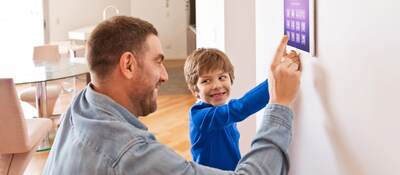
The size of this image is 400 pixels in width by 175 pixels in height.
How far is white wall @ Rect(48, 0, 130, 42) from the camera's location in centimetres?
855

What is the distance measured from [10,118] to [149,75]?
240cm

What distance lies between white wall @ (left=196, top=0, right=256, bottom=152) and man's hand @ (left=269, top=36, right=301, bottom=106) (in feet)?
5.30

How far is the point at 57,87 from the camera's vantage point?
4953 mm

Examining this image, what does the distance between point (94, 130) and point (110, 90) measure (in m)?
0.13

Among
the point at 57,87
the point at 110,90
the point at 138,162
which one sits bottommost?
the point at 57,87

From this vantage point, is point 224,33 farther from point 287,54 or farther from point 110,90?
point 110,90

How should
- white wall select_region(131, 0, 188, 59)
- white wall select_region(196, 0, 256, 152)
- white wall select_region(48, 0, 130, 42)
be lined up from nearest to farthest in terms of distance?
white wall select_region(196, 0, 256, 152)
white wall select_region(48, 0, 130, 42)
white wall select_region(131, 0, 188, 59)

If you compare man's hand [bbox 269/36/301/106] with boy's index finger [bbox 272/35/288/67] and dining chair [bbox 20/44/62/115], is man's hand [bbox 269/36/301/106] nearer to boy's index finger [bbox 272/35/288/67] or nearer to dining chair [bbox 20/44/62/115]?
boy's index finger [bbox 272/35/288/67]

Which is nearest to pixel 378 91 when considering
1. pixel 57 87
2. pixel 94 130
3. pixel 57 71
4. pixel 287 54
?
pixel 287 54

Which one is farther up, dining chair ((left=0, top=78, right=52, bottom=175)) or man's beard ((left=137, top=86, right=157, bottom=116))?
man's beard ((left=137, top=86, right=157, bottom=116))

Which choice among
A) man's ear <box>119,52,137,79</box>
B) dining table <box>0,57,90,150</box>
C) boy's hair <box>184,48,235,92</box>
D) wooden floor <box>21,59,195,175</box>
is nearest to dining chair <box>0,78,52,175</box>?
wooden floor <box>21,59,195,175</box>

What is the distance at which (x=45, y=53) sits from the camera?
5168 millimetres

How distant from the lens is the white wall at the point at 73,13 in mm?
8555

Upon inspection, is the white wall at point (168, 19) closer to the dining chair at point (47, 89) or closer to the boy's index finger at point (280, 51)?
the dining chair at point (47, 89)
